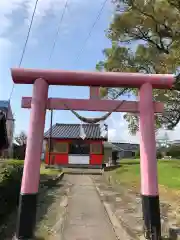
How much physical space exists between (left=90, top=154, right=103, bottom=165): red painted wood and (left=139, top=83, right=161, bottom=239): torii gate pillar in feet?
81.3

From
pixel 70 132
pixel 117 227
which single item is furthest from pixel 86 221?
pixel 70 132

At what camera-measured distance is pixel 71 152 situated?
104ft

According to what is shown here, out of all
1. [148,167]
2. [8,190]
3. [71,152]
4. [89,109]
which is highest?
[71,152]

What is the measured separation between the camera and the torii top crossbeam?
22.0ft

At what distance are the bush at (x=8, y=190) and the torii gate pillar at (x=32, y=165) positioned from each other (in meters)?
1.46

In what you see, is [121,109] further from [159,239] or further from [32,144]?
[159,239]

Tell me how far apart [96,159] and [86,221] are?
23225mm

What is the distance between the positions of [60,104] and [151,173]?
2.39 m

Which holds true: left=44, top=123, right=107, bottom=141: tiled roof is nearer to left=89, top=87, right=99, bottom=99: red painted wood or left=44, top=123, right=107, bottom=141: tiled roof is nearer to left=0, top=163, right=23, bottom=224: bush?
left=0, top=163, right=23, bottom=224: bush

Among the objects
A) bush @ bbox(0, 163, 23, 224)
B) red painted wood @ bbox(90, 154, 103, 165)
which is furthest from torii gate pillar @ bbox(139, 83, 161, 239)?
red painted wood @ bbox(90, 154, 103, 165)

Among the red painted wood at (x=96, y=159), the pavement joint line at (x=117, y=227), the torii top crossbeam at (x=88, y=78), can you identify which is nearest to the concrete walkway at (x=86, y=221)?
the pavement joint line at (x=117, y=227)

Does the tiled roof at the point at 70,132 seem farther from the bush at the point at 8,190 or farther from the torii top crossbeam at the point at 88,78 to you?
the torii top crossbeam at the point at 88,78

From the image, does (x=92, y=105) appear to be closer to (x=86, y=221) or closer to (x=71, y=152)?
(x=86, y=221)

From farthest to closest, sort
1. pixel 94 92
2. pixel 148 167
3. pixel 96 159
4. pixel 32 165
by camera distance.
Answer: pixel 96 159, pixel 94 92, pixel 148 167, pixel 32 165
